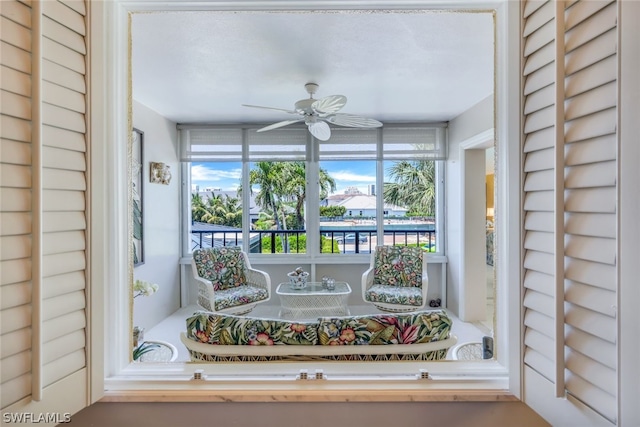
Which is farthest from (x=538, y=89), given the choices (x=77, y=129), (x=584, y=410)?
(x=77, y=129)

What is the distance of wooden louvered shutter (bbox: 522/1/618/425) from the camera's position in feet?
2.31

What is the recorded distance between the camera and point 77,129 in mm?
Answer: 884

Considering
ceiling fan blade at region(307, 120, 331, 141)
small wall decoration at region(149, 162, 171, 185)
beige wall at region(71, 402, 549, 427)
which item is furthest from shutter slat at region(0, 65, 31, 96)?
small wall decoration at region(149, 162, 171, 185)

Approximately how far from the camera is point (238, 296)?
3270 millimetres

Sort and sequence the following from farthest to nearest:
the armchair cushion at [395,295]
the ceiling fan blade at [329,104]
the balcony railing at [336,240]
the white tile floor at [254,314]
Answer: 1. the balcony railing at [336,240]
2. the armchair cushion at [395,295]
3. the white tile floor at [254,314]
4. the ceiling fan blade at [329,104]

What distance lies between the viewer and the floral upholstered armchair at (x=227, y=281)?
319 centimetres

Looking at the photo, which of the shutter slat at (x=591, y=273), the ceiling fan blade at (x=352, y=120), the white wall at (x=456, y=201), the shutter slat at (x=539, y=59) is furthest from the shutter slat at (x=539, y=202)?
the white wall at (x=456, y=201)

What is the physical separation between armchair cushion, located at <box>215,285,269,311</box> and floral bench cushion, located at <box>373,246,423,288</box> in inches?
52.7

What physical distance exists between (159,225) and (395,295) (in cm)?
278

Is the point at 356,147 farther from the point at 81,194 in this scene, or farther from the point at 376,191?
the point at 81,194

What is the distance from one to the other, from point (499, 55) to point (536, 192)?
44 centimetres

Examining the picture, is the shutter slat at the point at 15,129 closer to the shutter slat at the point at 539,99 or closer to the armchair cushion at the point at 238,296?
the shutter slat at the point at 539,99

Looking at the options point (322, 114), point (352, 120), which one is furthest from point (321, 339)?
point (352, 120)

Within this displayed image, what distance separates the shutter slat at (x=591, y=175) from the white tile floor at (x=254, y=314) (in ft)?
8.48
